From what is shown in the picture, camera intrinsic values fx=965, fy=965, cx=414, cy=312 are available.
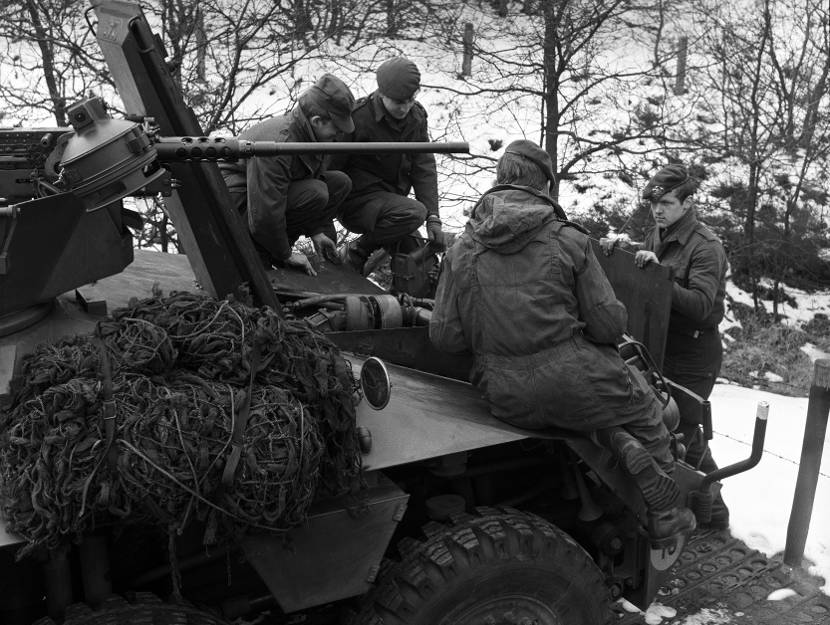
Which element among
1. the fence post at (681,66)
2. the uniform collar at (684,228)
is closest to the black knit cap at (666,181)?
the uniform collar at (684,228)

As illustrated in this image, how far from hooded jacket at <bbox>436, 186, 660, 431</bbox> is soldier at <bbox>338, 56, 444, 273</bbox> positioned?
4.79 ft

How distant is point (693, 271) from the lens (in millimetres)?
5219

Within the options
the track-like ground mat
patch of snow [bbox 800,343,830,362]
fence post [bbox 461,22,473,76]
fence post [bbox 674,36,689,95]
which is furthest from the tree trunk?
patch of snow [bbox 800,343,830,362]

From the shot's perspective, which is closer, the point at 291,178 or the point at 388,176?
the point at 291,178

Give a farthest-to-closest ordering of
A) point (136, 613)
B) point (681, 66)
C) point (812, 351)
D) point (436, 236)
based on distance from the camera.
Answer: point (681, 66)
point (812, 351)
point (436, 236)
point (136, 613)

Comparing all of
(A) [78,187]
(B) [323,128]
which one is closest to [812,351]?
(B) [323,128]

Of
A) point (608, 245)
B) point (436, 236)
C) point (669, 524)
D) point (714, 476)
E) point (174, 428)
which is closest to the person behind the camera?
point (174, 428)

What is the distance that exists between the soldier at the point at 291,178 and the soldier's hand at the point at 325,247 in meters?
0.08

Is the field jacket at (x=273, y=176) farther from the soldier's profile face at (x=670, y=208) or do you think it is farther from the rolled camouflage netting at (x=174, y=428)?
the soldier's profile face at (x=670, y=208)

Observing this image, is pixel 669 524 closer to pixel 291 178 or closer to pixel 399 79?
pixel 291 178

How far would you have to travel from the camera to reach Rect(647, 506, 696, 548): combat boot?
364 cm

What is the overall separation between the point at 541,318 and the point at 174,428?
1.35 meters

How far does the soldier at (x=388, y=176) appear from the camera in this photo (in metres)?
4.99

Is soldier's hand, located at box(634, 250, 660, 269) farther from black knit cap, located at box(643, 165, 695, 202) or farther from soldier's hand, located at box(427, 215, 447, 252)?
soldier's hand, located at box(427, 215, 447, 252)
